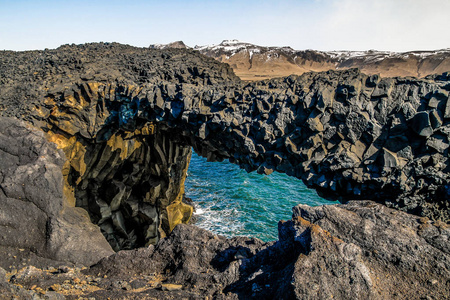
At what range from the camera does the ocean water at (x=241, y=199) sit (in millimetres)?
21688

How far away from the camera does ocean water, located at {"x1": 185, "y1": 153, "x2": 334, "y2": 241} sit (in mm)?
21688

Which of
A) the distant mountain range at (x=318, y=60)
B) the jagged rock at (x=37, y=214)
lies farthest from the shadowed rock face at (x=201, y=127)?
the distant mountain range at (x=318, y=60)

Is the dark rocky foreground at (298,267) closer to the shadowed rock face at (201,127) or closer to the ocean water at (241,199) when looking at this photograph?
the shadowed rock face at (201,127)

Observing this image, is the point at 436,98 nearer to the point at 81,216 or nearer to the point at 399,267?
the point at 399,267

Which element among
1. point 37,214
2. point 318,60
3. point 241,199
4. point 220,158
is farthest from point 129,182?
point 318,60

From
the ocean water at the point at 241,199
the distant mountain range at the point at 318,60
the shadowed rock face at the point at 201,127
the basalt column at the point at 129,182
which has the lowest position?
the ocean water at the point at 241,199

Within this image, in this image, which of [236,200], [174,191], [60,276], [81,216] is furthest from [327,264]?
[236,200]

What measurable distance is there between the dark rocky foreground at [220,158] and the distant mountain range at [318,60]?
24.0m

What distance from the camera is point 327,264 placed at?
5562 millimetres

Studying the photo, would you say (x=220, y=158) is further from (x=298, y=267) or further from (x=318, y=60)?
(x=318, y=60)

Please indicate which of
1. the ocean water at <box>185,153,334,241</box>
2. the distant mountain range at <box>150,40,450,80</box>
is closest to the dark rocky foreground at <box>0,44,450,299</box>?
the ocean water at <box>185,153,334,241</box>

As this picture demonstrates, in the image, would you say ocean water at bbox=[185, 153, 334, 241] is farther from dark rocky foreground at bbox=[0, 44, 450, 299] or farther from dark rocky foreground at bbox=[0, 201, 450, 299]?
dark rocky foreground at bbox=[0, 201, 450, 299]

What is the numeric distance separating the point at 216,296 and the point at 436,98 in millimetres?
7929

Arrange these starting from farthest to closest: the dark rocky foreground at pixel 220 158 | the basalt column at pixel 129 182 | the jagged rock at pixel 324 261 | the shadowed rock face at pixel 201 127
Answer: the basalt column at pixel 129 182, the shadowed rock face at pixel 201 127, the dark rocky foreground at pixel 220 158, the jagged rock at pixel 324 261
